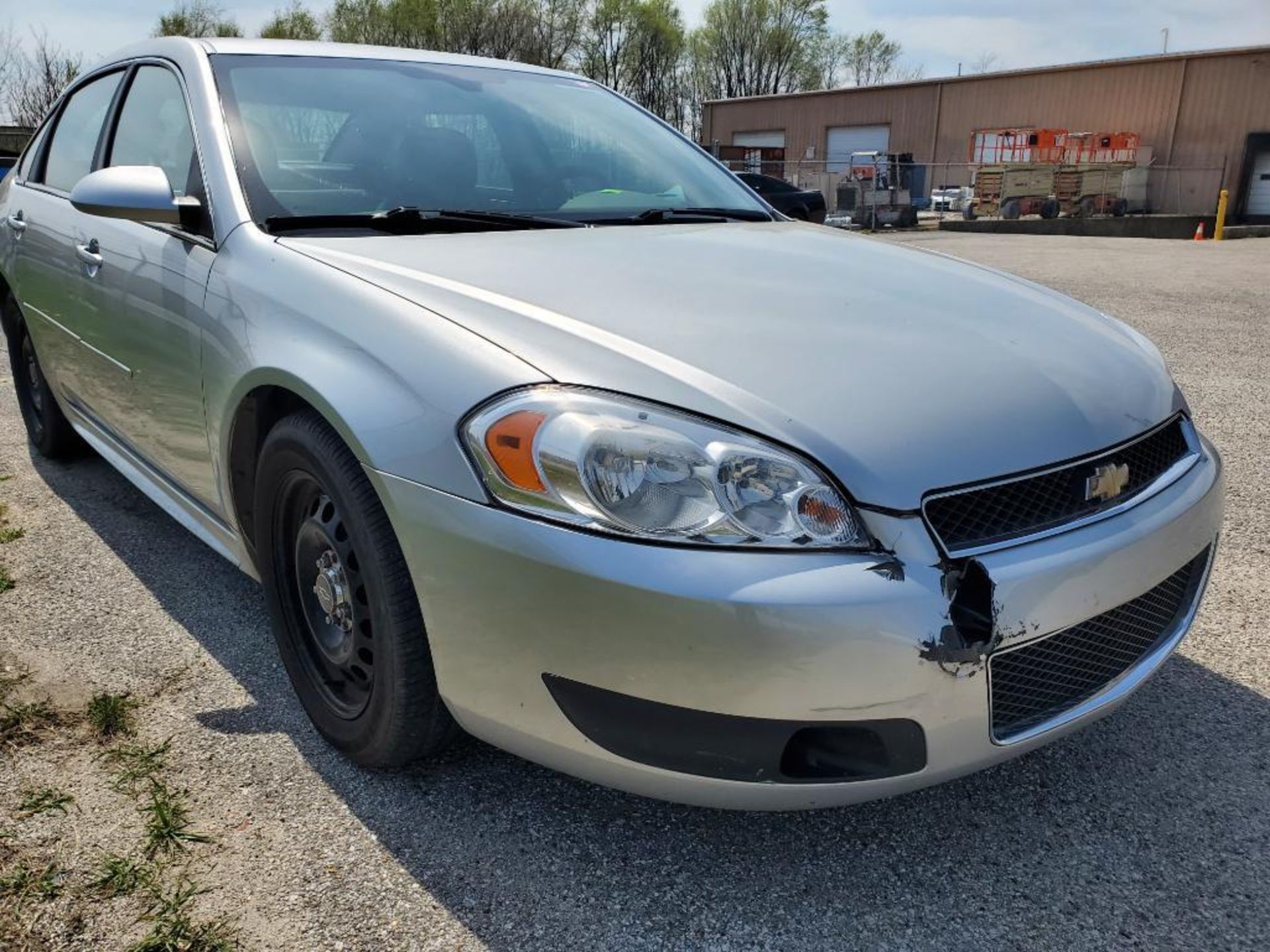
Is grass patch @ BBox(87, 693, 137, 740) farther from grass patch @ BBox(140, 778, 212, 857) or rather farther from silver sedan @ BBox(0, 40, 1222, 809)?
silver sedan @ BBox(0, 40, 1222, 809)

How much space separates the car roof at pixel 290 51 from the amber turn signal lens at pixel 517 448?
1.79 m

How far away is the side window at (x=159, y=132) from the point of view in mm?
2600

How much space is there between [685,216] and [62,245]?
2.09 metres

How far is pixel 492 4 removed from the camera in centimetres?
4947

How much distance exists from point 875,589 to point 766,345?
1.68 feet

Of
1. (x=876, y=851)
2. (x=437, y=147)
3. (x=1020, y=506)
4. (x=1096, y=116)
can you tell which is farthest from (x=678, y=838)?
(x=1096, y=116)

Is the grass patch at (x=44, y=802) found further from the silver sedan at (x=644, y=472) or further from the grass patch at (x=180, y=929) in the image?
the silver sedan at (x=644, y=472)

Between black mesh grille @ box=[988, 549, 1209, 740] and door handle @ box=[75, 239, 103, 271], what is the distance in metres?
2.72

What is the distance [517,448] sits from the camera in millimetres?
1608

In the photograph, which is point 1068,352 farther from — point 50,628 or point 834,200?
point 834,200

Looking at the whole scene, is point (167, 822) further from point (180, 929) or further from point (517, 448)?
point (517, 448)

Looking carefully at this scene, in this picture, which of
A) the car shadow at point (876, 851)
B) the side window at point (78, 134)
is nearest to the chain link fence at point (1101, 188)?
the side window at point (78, 134)

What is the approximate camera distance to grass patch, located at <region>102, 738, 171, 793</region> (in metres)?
2.09

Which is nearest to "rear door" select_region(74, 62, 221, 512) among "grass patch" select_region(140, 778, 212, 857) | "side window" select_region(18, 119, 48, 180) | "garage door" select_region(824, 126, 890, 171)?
"grass patch" select_region(140, 778, 212, 857)
